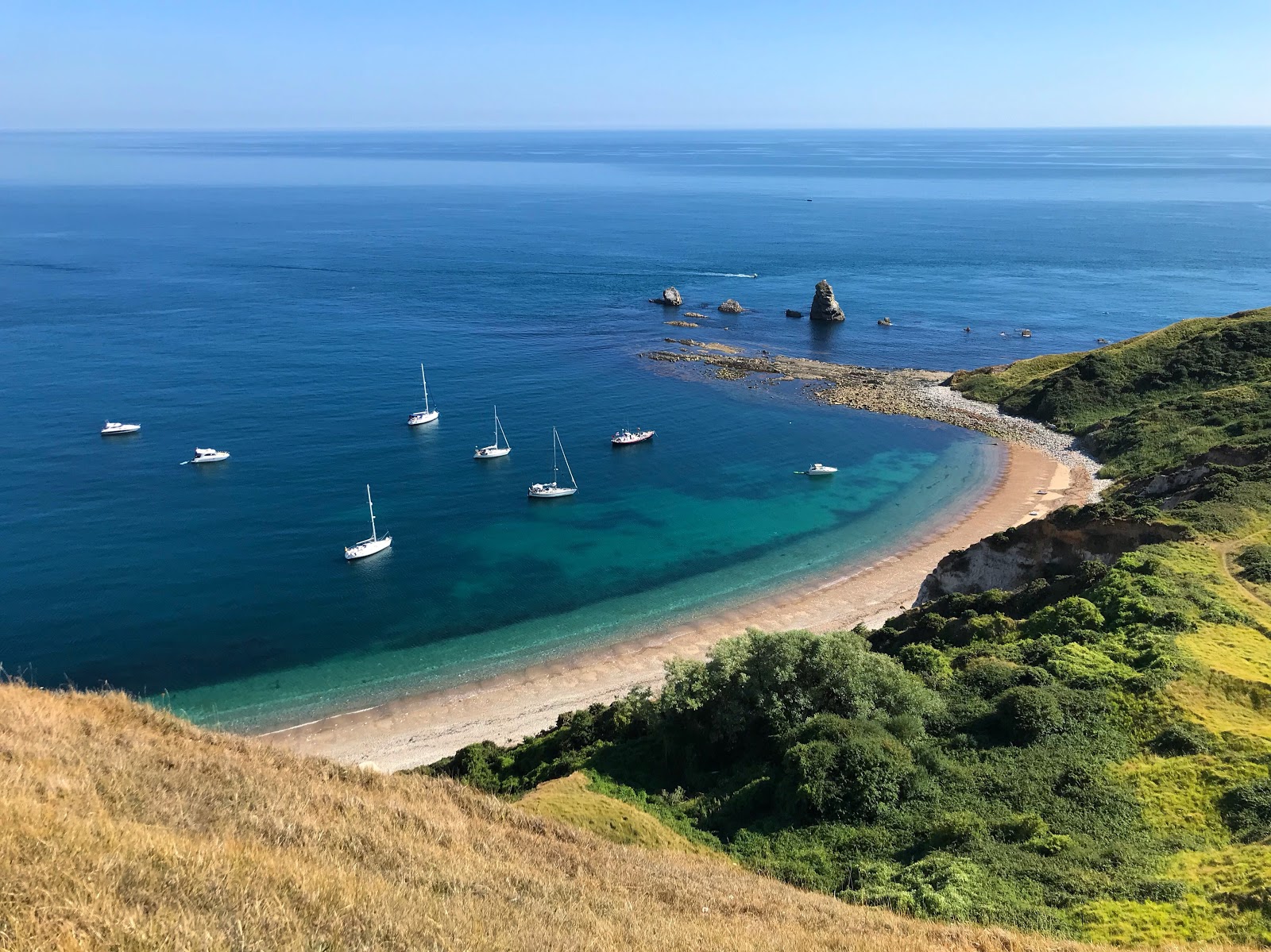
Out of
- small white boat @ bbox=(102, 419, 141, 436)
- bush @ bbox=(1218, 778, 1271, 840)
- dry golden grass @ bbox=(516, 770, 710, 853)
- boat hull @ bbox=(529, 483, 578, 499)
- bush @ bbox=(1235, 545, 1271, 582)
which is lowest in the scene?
boat hull @ bbox=(529, 483, 578, 499)

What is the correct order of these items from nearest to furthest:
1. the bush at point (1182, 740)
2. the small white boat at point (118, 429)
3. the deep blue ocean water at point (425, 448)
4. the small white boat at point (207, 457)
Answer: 1. the bush at point (1182, 740)
2. the deep blue ocean water at point (425, 448)
3. the small white boat at point (207, 457)
4. the small white boat at point (118, 429)

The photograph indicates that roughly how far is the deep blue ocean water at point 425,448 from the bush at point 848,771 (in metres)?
22.3

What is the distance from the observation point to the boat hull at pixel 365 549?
166 feet

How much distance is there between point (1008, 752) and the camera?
22.7 m

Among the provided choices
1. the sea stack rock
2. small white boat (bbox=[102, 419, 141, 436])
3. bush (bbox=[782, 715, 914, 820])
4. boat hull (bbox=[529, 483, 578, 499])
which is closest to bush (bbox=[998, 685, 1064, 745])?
bush (bbox=[782, 715, 914, 820])

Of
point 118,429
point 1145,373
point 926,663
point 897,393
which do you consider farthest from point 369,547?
point 1145,373

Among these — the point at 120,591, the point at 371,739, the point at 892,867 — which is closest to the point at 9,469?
the point at 120,591

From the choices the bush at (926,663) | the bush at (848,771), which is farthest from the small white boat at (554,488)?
the bush at (848,771)

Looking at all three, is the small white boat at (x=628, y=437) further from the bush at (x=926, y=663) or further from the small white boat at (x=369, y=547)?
the bush at (x=926, y=663)

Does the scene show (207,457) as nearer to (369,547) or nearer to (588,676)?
(369,547)

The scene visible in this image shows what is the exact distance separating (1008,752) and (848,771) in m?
4.77

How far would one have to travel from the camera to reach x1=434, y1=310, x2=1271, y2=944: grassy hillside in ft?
57.5

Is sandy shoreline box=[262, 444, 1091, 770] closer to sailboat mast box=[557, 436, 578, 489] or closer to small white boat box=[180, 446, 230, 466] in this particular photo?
sailboat mast box=[557, 436, 578, 489]

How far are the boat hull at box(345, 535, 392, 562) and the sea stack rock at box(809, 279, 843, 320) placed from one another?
76.1m
